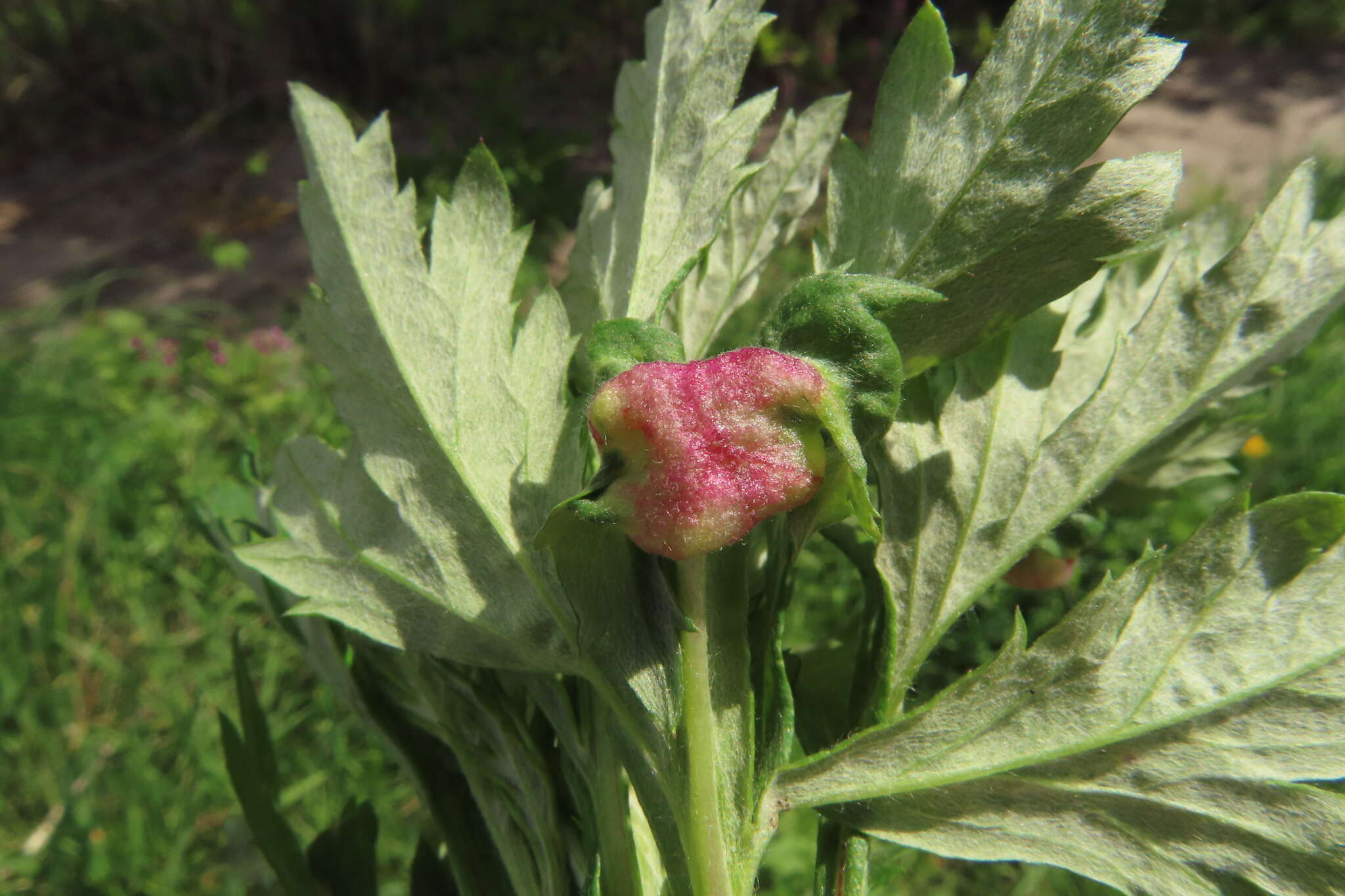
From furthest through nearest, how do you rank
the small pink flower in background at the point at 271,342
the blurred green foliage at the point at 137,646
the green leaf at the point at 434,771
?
the small pink flower in background at the point at 271,342, the blurred green foliage at the point at 137,646, the green leaf at the point at 434,771

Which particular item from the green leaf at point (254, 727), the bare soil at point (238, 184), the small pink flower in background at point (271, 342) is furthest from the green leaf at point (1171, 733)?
the bare soil at point (238, 184)

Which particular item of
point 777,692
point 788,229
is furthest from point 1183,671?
point 788,229

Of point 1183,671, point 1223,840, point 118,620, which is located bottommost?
point 1223,840

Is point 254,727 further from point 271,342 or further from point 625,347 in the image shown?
point 271,342

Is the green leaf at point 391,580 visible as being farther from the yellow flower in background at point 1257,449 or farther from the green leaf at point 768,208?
the yellow flower in background at point 1257,449

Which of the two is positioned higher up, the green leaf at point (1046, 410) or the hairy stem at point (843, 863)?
the green leaf at point (1046, 410)

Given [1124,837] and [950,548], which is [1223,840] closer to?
[1124,837]
